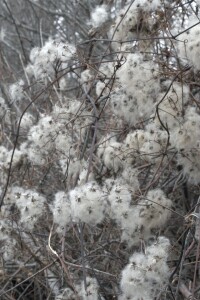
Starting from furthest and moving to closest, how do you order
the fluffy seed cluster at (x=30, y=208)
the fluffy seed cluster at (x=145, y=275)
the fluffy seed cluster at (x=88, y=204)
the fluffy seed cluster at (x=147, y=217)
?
the fluffy seed cluster at (x=30, y=208), the fluffy seed cluster at (x=147, y=217), the fluffy seed cluster at (x=88, y=204), the fluffy seed cluster at (x=145, y=275)

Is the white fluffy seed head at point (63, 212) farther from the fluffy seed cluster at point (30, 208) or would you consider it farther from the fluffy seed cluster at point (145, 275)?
the fluffy seed cluster at point (145, 275)

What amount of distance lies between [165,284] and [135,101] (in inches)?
32.2

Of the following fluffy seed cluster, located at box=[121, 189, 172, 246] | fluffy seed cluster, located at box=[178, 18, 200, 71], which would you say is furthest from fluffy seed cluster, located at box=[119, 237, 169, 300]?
fluffy seed cluster, located at box=[178, 18, 200, 71]

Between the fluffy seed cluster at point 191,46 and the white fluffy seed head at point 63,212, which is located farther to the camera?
the white fluffy seed head at point 63,212

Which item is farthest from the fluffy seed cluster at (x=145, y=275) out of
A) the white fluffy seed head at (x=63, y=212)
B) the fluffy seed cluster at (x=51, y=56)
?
the fluffy seed cluster at (x=51, y=56)

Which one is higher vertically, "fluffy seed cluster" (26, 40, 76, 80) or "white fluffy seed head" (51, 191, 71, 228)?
"fluffy seed cluster" (26, 40, 76, 80)

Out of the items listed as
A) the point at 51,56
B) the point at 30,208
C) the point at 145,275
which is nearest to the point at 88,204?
the point at 145,275

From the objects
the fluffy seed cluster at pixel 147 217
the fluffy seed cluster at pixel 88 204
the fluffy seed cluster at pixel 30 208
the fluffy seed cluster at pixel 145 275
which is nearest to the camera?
the fluffy seed cluster at pixel 145 275

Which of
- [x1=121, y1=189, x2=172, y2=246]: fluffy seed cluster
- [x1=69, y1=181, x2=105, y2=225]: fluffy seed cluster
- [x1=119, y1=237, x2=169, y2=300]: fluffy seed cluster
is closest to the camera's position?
[x1=119, y1=237, x2=169, y2=300]: fluffy seed cluster

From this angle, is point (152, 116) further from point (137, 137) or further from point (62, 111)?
point (62, 111)

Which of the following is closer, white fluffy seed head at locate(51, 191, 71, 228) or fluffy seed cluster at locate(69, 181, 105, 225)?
fluffy seed cluster at locate(69, 181, 105, 225)

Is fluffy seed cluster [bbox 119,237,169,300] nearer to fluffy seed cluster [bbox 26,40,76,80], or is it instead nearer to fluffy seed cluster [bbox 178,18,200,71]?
fluffy seed cluster [bbox 178,18,200,71]

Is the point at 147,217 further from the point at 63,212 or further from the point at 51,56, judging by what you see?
the point at 51,56

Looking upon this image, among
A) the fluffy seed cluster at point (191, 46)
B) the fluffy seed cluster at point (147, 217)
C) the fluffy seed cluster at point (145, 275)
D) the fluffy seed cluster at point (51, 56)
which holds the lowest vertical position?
the fluffy seed cluster at point (145, 275)
